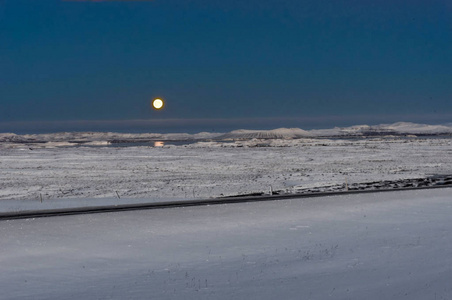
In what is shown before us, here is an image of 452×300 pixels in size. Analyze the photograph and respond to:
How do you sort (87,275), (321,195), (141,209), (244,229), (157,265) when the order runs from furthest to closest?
1. (321,195)
2. (141,209)
3. (244,229)
4. (157,265)
5. (87,275)

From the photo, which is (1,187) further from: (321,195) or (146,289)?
(146,289)

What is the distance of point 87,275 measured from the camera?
14352mm

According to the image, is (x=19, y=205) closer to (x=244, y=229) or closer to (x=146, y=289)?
(x=244, y=229)

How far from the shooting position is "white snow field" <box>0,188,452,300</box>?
13.0 m

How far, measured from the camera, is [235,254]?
16516mm

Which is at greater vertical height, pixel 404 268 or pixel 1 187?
pixel 1 187

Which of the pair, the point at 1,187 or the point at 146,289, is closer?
the point at 146,289

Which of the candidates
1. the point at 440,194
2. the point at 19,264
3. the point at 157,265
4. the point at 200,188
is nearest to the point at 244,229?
the point at 157,265

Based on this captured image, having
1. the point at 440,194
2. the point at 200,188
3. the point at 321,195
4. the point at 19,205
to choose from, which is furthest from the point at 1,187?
the point at 440,194

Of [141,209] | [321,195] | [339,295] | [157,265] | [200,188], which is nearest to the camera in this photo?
[339,295]

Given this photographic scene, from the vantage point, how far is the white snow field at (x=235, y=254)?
12961mm

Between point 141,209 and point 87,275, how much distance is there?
8.44m

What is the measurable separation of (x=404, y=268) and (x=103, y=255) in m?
9.76

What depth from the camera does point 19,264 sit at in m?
15.2
